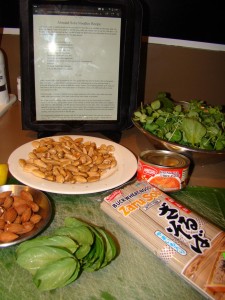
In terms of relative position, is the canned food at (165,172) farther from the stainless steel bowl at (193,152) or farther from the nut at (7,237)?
the nut at (7,237)

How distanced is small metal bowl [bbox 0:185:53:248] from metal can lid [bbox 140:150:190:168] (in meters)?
0.21

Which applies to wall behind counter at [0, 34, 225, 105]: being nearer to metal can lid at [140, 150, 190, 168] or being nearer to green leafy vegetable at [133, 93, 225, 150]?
green leafy vegetable at [133, 93, 225, 150]

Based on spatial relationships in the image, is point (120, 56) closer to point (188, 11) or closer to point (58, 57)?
point (58, 57)

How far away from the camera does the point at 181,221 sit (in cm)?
51

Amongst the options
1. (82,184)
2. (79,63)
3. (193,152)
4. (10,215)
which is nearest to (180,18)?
(79,63)

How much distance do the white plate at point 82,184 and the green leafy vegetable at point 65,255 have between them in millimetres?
120

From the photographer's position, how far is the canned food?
1.92ft

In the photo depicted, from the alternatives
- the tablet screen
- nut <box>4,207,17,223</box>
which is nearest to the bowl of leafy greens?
Result: the tablet screen

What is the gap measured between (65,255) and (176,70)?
81 centimetres

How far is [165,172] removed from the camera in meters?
0.59

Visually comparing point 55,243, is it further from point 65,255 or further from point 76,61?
point 76,61

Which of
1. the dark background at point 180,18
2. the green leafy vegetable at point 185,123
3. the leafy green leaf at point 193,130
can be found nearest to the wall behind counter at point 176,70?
the dark background at point 180,18

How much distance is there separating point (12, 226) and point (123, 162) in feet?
0.94

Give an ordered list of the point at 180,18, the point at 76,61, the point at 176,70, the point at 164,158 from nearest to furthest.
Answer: the point at 164,158 → the point at 76,61 → the point at 180,18 → the point at 176,70
